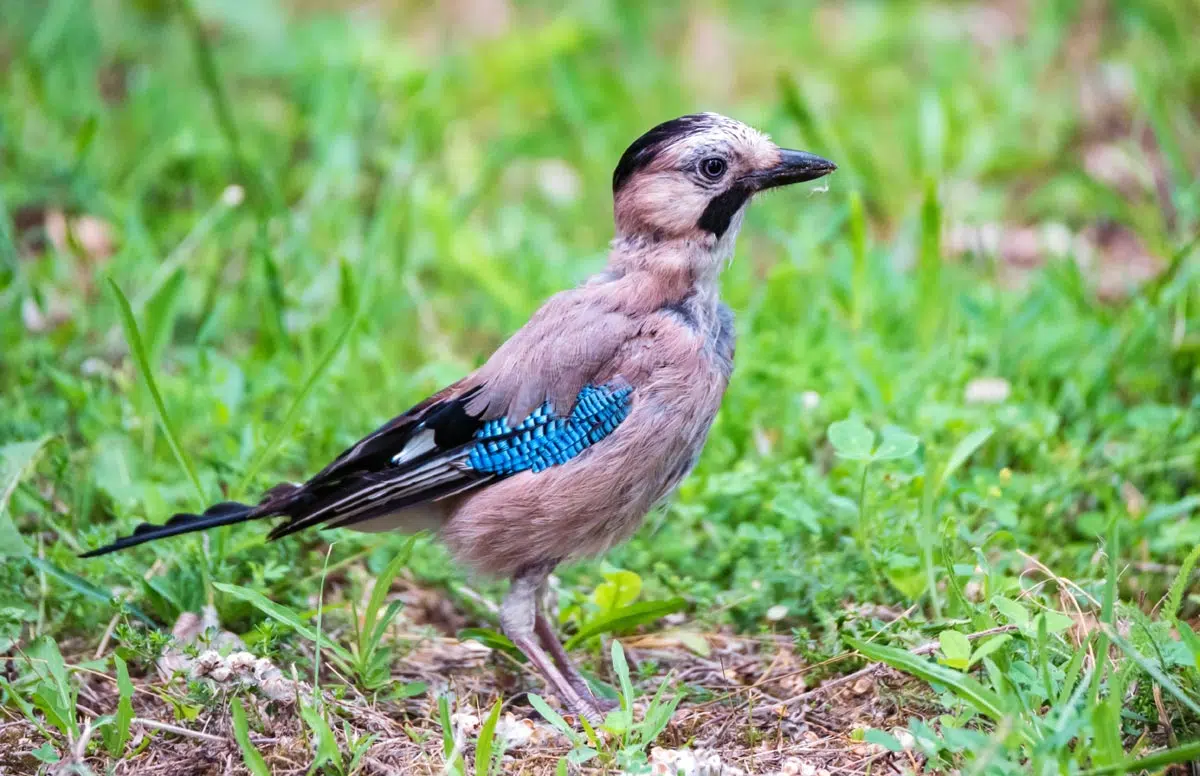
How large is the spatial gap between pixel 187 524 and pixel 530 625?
0.91m

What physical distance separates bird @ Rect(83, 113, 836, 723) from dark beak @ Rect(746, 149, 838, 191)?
3 centimetres

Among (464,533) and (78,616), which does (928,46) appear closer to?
(464,533)

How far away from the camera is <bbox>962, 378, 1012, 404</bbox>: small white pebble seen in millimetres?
4527

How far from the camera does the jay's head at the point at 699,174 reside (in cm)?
377

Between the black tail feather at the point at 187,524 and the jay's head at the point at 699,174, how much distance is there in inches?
52.6

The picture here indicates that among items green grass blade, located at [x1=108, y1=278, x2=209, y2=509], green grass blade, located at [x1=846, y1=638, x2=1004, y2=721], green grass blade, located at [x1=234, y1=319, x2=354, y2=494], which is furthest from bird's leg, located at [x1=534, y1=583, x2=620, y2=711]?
green grass blade, located at [x1=108, y1=278, x2=209, y2=509]

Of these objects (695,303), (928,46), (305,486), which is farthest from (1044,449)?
(928,46)

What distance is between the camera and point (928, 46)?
7699mm

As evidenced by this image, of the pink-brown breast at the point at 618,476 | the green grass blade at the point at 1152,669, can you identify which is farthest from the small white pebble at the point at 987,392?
the green grass blade at the point at 1152,669

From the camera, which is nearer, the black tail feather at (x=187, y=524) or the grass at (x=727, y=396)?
the grass at (x=727, y=396)

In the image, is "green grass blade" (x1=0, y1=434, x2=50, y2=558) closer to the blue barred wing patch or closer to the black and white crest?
the blue barred wing patch

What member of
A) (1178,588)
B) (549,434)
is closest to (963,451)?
(1178,588)

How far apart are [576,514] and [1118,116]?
15.3 feet

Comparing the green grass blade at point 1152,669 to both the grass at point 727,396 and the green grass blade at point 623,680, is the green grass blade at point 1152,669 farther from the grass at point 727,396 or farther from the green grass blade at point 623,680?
the green grass blade at point 623,680
